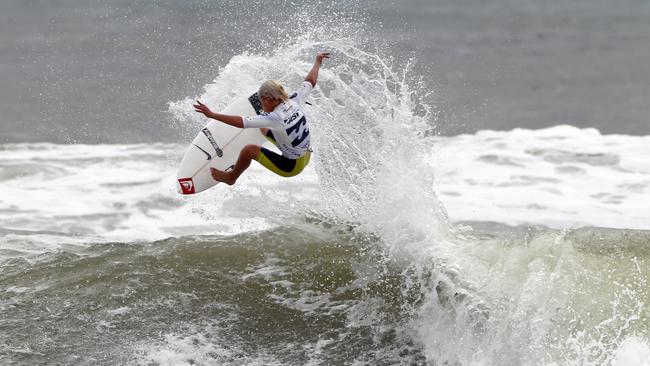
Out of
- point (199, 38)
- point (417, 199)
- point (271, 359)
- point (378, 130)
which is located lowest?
point (271, 359)

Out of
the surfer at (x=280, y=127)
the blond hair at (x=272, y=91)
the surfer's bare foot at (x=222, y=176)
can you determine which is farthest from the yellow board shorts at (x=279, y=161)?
the blond hair at (x=272, y=91)

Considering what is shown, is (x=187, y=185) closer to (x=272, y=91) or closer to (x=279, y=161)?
(x=279, y=161)

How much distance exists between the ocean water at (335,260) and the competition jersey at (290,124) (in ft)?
3.50

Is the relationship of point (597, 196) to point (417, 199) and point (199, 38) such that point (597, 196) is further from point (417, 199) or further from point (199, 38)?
point (199, 38)

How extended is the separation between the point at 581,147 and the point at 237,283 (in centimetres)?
817

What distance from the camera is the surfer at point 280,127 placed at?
8.21 meters

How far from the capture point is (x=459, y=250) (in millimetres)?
8602

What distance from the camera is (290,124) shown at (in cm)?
836

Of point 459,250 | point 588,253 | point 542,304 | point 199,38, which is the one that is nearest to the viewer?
point 542,304

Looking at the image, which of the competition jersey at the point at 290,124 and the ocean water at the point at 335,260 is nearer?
the ocean water at the point at 335,260

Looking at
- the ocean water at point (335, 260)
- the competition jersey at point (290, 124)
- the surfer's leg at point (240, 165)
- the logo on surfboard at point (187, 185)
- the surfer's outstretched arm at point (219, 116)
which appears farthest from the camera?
the logo on surfboard at point (187, 185)

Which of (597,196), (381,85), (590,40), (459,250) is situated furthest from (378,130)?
(590,40)

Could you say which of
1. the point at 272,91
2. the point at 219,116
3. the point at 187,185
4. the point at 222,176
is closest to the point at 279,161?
the point at 222,176

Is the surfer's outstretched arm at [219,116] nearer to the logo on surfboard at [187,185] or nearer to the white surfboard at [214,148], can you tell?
the white surfboard at [214,148]
